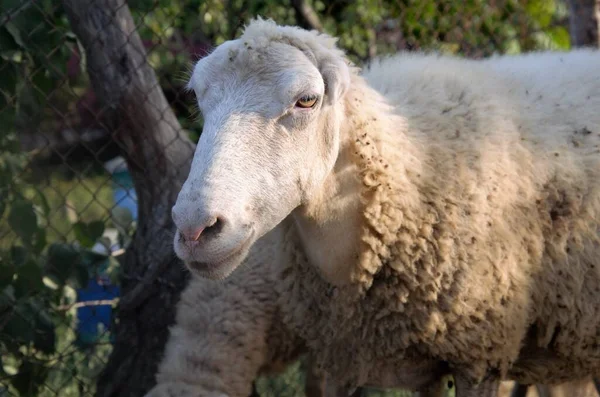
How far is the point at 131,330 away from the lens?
419 centimetres

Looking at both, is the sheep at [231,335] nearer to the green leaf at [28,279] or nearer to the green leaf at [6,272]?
the green leaf at [28,279]

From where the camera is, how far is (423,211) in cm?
298

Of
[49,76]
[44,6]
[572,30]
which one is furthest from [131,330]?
[572,30]

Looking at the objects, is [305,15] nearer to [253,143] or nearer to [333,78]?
[333,78]

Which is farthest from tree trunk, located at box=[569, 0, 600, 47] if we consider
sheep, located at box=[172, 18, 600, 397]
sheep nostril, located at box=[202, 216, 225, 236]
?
sheep nostril, located at box=[202, 216, 225, 236]

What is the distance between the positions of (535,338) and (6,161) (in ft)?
7.74

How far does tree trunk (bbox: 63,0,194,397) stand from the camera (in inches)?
159

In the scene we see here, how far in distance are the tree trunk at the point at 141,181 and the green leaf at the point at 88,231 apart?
Result: 0.72 ft

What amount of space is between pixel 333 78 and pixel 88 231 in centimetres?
177

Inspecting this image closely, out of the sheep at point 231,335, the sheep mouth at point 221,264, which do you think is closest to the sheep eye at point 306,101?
the sheep mouth at point 221,264

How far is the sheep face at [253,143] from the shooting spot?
2434 mm

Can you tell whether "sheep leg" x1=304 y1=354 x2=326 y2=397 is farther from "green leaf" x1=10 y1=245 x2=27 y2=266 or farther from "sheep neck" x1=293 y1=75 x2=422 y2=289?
"sheep neck" x1=293 y1=75 x2=422 y2=289

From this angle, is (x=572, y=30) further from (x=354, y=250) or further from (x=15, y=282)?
(x=15, y=282)

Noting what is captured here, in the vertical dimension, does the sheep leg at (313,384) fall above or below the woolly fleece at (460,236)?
below
